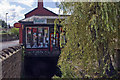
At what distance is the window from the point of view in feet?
46.0

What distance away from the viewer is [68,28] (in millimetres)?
3312

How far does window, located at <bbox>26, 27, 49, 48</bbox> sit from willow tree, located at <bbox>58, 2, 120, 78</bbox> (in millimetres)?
10922

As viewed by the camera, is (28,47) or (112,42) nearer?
(112,42)

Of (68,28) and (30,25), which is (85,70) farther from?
(30,25)

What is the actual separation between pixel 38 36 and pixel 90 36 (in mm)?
11952

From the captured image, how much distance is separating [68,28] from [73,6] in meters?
0.51

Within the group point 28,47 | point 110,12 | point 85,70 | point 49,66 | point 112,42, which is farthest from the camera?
point 28,47

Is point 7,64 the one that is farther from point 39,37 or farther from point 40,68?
point 39,37

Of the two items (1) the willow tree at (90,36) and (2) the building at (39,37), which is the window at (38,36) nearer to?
(2) the building at (39,37)


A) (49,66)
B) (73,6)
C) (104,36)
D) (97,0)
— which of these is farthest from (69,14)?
(49,66)

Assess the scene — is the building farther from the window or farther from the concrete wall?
the concrete wall

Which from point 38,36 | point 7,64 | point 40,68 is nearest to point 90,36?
point 7,64

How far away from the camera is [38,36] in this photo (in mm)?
14469

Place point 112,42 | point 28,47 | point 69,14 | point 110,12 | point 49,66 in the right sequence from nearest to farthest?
1. point 110,12
2. point 112,42
3. point 69,14
4. point 49,66
5. point 28,47
